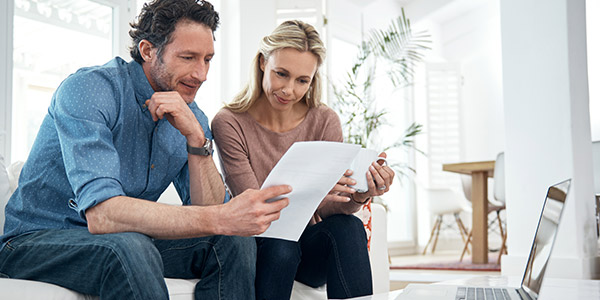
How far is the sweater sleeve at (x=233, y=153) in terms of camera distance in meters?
1.73

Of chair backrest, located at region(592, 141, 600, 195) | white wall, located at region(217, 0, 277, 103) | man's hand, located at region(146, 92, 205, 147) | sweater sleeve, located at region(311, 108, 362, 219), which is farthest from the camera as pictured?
white wall, located at region(217, 0, 277, 103)

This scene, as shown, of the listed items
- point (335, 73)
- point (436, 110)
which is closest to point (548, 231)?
point (335, 73)

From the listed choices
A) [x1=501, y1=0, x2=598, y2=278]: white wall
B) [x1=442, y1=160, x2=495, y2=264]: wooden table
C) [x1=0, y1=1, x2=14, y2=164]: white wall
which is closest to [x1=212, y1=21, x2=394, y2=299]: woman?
[x1=501, y1=0, x2=598, y2=278]: white wall

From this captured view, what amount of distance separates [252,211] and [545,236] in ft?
1.79

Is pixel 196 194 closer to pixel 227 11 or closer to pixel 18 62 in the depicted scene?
pixel 18 62

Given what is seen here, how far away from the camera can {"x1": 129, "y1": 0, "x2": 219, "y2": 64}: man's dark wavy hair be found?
1.40 meters

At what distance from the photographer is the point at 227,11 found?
4.11 m

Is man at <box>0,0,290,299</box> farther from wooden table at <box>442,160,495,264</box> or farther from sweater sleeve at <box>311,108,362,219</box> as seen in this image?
wooden table at <box>442,160,495,264</box>

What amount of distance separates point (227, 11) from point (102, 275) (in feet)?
10.7

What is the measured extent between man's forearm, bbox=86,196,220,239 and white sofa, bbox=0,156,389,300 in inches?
5.9

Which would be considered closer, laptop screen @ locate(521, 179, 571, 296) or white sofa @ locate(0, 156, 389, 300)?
laptop screen @ locate(521, 179, 571, 296)

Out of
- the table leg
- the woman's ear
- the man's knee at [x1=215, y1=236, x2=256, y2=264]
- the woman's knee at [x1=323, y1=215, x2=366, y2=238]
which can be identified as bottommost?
the table leg

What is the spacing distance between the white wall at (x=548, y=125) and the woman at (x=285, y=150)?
4.78 feet

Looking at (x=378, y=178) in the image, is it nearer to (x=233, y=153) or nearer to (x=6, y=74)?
(x=233, y=153)
